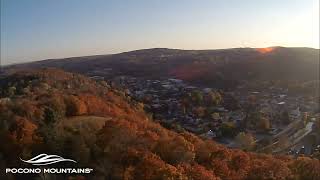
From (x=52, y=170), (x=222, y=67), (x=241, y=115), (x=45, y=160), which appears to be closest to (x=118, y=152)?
(x=45, y=160)

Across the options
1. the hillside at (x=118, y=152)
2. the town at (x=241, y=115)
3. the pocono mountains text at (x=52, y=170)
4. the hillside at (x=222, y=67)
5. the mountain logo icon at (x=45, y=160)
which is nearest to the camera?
the pocono mountains text at (x=52, y=170)

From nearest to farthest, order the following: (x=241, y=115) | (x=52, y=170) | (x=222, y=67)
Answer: (x=52, y=170) < (x=241, y=115) < (x=222, y=67)

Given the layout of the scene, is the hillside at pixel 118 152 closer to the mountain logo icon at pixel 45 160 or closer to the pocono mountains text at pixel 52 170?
the pocono mountains text at pixel 52 170

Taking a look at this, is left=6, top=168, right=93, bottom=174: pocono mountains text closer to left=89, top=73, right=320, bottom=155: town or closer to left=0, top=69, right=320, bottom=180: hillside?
left=0, top=69, right=320, bottom=180: hillside

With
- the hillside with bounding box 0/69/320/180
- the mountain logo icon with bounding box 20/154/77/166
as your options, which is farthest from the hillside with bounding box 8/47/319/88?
the mountain logo icon with bounding box 20/154/77/166

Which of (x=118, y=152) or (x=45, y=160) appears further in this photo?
(x=118, y=152)

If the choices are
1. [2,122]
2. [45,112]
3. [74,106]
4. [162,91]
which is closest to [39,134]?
[2,122]

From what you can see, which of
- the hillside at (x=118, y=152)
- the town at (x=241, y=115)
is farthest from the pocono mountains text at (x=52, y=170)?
the town at (x=241, y=115)

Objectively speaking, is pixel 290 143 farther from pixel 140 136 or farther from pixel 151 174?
pixel 151 174

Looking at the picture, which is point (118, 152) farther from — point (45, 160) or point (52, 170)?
point (52, 170)
